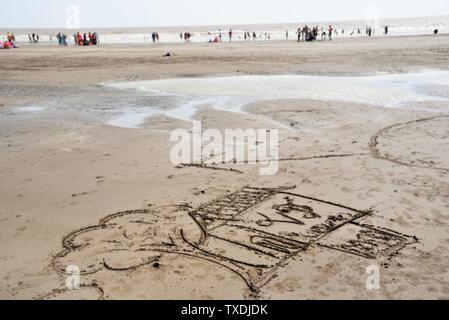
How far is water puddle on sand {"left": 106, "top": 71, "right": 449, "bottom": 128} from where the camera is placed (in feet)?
39.4

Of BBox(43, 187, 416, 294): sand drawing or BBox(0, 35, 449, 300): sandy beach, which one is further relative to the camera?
BBox(43, 187, 416, 294): sand drawing

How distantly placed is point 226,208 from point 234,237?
0.83 m

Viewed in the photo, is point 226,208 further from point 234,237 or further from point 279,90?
point 279,90

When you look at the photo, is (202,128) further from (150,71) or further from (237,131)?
(150,71)

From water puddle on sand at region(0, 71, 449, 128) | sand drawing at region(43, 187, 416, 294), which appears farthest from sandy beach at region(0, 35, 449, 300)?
water puddle on sand at region(0, 71, 449, 128)

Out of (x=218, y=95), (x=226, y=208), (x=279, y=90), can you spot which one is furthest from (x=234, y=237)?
(x=279, y=90)

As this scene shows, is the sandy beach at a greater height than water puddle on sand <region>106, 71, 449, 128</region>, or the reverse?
water puddle on sand <region>106, 71, 449, 128</region>

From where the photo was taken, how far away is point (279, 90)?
48.6ft

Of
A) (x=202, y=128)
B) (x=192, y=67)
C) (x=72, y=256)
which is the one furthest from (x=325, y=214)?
(x=192, y=67)

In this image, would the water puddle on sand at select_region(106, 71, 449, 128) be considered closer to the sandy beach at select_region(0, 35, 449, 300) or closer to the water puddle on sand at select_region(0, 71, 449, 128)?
the water puddle on sand at select_region(0, 71, 449, 128)

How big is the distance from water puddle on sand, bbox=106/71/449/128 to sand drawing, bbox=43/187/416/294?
5.29 metres

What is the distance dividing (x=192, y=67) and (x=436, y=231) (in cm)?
1903

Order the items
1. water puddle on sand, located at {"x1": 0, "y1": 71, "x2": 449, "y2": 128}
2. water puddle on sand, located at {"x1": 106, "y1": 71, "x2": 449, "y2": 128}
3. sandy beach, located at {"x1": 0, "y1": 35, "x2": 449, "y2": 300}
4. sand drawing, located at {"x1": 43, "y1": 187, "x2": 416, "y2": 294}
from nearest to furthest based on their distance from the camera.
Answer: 1. sandy beach, located at {"x1": 0, "y1": 35, "x2": 449, "y2": 300}
2. sand drawing, located at {"x1": 43, "y1": 187, "x2": 416, "y2": 294}
3. water puddle on sand, located at {"x1": 0, "y1": 71, "x2": 449, "y2": 128}
4. water puddle on sand, located at {"x1": 106, "y1": 71, "x2": 449, "y2": 128}

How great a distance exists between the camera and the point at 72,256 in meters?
4.49
